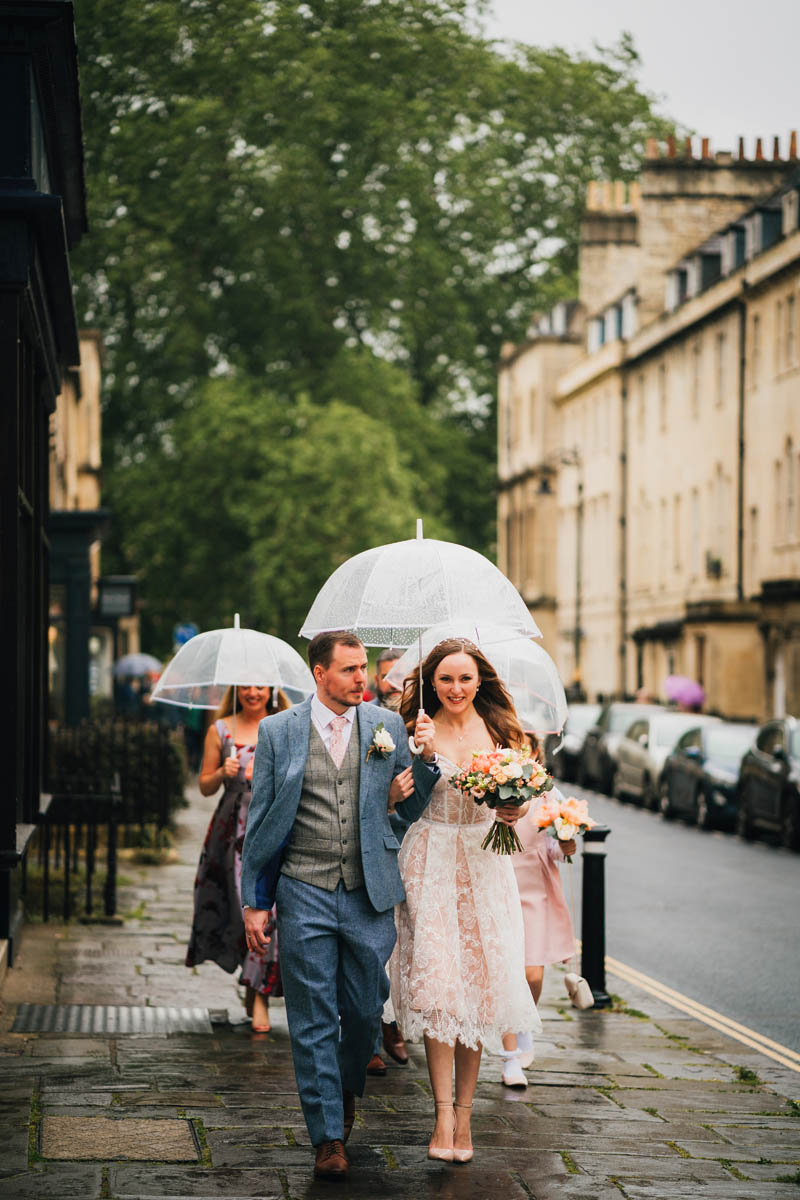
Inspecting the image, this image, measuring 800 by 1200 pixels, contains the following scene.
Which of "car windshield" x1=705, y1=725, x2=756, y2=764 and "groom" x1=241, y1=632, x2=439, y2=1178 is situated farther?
"car windshield" x1=705, y1=725, x2=756, y2=764

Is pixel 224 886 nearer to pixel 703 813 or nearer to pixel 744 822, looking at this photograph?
pixel 744 822

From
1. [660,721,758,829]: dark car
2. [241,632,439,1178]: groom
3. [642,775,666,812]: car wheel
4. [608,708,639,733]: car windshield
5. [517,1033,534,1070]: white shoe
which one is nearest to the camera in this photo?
[241,632,439,1178]: groom

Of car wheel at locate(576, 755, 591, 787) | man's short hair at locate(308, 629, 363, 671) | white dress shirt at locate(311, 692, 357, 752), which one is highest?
man's short hair at locate(308, 629, 363, 671)

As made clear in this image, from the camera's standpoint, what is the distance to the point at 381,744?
719 centimetres

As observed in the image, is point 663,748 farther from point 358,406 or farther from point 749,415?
point 358,406

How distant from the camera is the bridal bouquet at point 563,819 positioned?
28.9ft

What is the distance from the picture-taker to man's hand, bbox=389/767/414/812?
7312mm

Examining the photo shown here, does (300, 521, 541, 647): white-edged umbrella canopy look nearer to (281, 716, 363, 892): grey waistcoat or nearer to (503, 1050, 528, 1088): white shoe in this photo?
(281, 716, 363, 892): grey waistcoat

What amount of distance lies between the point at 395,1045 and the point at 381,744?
2.84 m

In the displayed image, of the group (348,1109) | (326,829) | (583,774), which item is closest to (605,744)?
(583,774)

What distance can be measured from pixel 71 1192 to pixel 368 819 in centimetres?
165

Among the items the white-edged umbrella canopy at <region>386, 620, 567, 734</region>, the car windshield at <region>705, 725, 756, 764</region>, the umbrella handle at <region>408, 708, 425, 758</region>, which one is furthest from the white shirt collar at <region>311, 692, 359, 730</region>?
the car windshield at <region>705, 725, 756, 764</region>

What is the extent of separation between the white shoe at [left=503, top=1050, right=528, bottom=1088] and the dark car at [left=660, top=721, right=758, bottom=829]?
17.8 m

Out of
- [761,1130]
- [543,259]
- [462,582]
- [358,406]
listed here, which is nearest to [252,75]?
[462,582]
